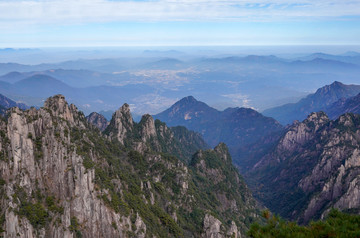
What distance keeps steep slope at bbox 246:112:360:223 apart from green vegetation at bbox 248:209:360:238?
58.0 metres

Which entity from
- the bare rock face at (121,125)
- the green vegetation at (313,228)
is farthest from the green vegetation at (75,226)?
the bare rock face at (121,125)

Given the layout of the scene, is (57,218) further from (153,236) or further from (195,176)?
(195,176)

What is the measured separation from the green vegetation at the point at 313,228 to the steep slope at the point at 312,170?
58.0 meters

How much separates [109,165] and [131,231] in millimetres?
16963

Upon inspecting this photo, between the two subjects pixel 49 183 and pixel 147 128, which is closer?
pixel 49 183

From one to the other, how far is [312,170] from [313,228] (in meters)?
103

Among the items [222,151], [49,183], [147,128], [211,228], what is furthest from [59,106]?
[222,151]

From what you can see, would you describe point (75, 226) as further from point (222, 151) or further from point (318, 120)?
point (318, 120)

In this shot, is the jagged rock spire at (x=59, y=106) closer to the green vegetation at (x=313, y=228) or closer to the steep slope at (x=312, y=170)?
the green vegetation at (x=313, y=228)

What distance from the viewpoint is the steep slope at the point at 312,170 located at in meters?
88.8

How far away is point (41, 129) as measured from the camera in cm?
5009

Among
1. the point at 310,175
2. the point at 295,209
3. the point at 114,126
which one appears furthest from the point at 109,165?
the point at 310,175

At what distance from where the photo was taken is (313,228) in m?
20.6

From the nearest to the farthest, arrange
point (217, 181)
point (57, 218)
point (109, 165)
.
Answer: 1. point (57, 218)
2. point (109, 165)
3. point (217, 181)
